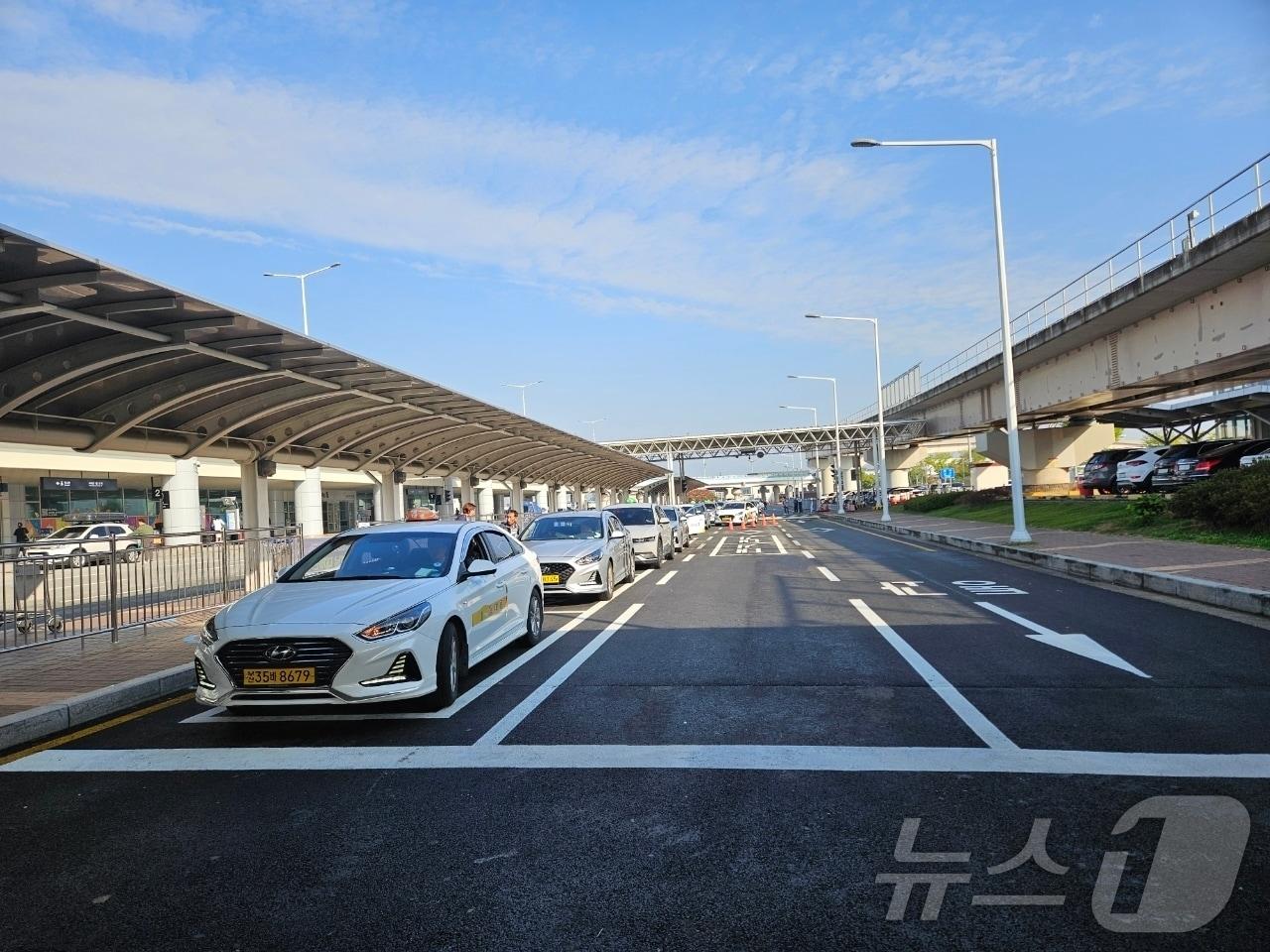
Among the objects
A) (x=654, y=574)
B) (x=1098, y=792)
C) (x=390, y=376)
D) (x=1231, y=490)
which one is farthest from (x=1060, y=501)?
(x=1098, y=792)

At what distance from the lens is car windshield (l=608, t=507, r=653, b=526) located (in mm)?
22062

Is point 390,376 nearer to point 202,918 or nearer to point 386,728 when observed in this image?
point 386,728

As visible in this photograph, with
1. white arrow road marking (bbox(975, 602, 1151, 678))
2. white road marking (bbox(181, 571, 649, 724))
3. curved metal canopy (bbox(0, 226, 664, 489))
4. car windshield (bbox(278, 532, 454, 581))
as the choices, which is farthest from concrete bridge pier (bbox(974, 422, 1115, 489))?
white road marking (bbox(181, 571, 649, 724))

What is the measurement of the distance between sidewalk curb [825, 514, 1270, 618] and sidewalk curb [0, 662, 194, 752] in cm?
1131

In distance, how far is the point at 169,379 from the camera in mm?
14406

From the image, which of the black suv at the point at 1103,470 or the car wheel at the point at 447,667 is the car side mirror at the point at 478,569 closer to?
the car wheel at the point at 447,667

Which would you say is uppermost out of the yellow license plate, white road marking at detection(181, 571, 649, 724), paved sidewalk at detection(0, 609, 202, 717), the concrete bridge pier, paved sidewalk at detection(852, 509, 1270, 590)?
the concrete bridge pier

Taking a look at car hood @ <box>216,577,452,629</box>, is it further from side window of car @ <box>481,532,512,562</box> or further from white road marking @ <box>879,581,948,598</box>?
white road marking @ <box>879,581,948,598</box>

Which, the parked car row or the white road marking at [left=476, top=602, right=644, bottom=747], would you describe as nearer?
the white road marking at [left=476, top=602, right=644, bottom=747]

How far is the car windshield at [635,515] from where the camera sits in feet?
72.4

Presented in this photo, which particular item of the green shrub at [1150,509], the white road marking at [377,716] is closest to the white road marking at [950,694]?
the white road marking at [377,716]

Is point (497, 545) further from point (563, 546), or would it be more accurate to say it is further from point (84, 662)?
point (563, 546)

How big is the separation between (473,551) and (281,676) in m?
2.69

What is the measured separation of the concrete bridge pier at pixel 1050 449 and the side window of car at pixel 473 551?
41.2 m
